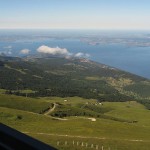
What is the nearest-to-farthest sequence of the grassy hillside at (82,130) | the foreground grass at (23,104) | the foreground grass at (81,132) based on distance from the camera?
1. the grassy hillside at (82,130)
2. the foreground grass at (81,132)
3. the foreground grass at (23,104)

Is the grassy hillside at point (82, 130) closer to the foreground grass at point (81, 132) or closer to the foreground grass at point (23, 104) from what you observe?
the foreground grass at point (81, 132)

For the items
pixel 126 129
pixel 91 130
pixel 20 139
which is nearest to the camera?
pixel 20 139

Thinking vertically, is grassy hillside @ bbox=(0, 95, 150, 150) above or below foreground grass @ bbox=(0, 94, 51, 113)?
above

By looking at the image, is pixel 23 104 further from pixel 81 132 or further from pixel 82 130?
pixel 81 132

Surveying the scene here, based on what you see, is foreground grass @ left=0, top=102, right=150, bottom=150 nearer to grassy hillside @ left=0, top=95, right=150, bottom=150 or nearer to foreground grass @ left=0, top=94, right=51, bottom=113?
grassy hillside @ left=0, top=95, right=150, bottom=150

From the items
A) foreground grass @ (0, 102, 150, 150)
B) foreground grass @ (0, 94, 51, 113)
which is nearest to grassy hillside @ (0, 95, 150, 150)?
foreground grass @ (0, 102, 150, 150)

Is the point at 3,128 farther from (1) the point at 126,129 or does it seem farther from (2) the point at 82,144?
(1) the point at 126,129

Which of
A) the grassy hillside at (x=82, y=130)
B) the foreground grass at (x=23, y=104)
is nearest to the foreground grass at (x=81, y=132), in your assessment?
the grassy hillside at (x=82, y=130)

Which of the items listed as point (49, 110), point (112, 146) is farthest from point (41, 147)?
point (49, 110)

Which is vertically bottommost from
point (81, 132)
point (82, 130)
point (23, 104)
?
point (23, 104)

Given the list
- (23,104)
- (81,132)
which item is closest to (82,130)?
(81,132)

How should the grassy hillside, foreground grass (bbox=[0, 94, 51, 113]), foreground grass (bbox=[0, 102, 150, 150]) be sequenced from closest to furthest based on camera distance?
the grassy hillside
foreground grass (bbox=[0, 102, 150, 150])
foreground grass (bbox=[0, 94, 51, 113])
